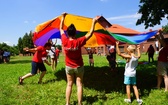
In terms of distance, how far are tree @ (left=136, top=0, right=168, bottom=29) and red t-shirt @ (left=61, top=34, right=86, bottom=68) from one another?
13.0 metres

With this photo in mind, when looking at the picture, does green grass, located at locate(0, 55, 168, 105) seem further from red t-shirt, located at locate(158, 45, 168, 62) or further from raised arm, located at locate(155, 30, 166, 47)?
raised arm, located at locate(155, 30, 166, 47)

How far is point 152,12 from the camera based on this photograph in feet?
62.9

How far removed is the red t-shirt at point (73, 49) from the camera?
5.95m

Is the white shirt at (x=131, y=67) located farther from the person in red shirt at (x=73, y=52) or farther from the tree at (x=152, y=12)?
the tree at (x=152, y=12)

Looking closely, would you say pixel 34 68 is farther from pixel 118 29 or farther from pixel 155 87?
pixel 118 29

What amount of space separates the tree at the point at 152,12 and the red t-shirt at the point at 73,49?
13.0 metres

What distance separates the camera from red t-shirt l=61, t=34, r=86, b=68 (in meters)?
5.95

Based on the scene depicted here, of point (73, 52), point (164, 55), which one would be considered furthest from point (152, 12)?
point (73, 52)

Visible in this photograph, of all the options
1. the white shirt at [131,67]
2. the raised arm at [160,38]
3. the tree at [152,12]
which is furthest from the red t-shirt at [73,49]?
the tree at [152,12]

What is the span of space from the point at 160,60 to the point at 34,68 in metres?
4.45

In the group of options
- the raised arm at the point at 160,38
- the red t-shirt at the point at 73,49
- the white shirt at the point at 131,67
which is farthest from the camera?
the raised arm at the point at 160,38

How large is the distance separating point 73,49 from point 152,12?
14690 millimetres

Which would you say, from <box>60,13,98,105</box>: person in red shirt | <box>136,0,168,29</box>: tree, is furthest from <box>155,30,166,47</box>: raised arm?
<box>136,0,168,29</box>: tree

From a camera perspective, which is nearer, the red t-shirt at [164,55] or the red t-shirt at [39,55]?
the red t-shirt at [164,55]
